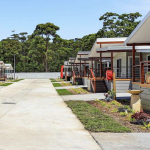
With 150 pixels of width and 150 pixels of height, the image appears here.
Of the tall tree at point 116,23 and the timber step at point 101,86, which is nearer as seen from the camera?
the timber step at point 101,86

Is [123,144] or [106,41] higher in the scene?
[106,41]

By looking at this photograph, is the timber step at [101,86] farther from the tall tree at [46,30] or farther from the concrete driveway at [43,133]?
the tall tree at [46,30]

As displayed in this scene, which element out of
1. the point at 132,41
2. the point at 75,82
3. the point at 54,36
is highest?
the point at 54,36

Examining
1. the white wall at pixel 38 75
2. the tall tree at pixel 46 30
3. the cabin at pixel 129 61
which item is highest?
the tall tree at pixel 46 30

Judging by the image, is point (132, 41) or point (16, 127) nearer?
point (16, 127)

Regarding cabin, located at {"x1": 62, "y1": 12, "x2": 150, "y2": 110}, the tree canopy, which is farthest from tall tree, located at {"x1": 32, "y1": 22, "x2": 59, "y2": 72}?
cabin, located at {"x1": 62, "y1": 12, "x2": 150, "y2": 110}

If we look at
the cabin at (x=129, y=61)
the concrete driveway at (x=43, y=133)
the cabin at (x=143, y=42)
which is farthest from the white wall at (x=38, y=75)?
the concrete driveway at (x=43, y=133)

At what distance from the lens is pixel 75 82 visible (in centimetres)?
3388

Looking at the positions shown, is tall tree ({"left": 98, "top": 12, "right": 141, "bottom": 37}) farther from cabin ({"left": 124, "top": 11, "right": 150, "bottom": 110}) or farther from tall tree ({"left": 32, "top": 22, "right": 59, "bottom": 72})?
cabin ({"left": 124, "top": 11, "right": 150, "bottom": 110})

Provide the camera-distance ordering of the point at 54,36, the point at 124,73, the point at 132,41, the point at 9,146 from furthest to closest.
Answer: the point at 54,36 → the point at 124,73 → the point at 132,41 → the point at 9,146

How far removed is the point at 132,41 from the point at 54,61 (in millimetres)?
58433

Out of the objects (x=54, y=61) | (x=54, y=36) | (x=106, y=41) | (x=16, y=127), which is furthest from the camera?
(x=54, y=61)

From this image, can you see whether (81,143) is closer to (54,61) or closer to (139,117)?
(139,117)

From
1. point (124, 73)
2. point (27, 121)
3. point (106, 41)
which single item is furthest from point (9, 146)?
point (124, 73)
